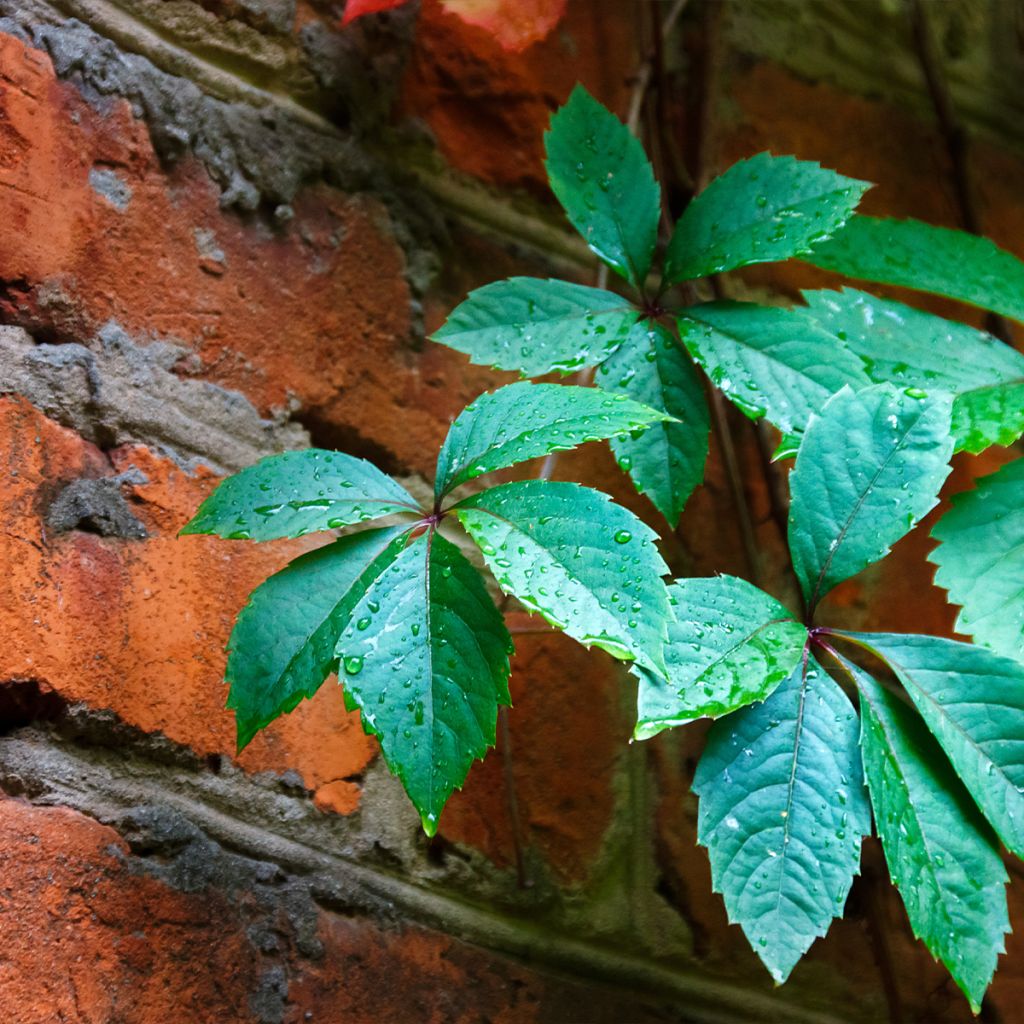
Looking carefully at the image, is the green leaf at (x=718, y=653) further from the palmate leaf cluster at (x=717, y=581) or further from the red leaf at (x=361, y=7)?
the red leaf at (x=361, y=7)

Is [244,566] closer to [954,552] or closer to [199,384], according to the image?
[199,384]

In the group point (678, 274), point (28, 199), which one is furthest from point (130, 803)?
point (678, 274)

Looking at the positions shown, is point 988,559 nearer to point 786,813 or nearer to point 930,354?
point 930,354

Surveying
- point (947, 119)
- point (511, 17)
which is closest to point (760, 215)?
point (511, 17)

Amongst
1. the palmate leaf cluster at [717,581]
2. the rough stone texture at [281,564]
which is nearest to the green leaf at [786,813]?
the palmate leaf cluster at [717,581]

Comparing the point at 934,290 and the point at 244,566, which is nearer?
the point at 244,566

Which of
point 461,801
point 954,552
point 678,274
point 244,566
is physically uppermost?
point 678,274
